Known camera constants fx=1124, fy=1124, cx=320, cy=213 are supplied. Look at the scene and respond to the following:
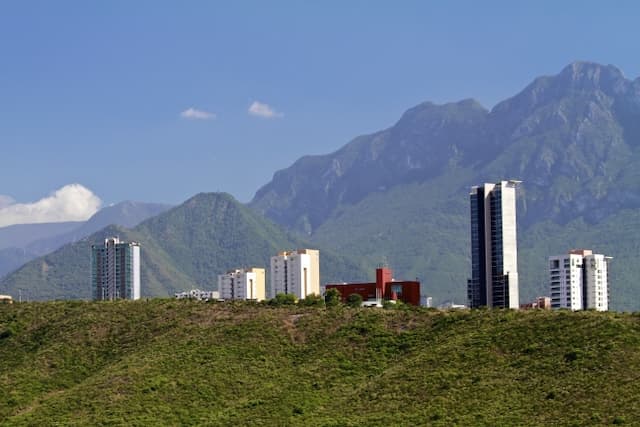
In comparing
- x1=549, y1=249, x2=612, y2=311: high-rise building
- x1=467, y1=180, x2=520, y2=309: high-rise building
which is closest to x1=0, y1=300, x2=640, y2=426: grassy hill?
x1=467, y1=180, x2=520, y2=309: high-rise building

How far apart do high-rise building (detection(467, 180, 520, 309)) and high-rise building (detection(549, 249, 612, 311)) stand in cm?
3735

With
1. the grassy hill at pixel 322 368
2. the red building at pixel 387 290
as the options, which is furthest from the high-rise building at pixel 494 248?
the grassy hill at pixel 322 368

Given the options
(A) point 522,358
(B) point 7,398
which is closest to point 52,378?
(B) point 7,398

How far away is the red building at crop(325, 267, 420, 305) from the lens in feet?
425

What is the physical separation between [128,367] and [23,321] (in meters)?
21.3

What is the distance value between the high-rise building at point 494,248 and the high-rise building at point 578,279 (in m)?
37.3

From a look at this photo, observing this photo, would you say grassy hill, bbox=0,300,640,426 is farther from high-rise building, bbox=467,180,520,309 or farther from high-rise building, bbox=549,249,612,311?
high-rise building, bbox=549,249,612,311

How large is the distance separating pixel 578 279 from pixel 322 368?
121 metres

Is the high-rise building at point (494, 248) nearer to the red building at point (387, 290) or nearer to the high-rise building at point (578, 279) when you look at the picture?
the red building at point (387, 290)

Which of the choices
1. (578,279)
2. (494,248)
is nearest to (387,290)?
(494,248)

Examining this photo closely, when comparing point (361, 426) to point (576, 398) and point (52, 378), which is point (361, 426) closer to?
point (576, 398)

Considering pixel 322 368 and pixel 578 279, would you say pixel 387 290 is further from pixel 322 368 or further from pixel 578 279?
pixel 578 279

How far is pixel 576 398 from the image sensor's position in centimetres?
→ 6400

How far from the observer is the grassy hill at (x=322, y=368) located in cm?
6594
